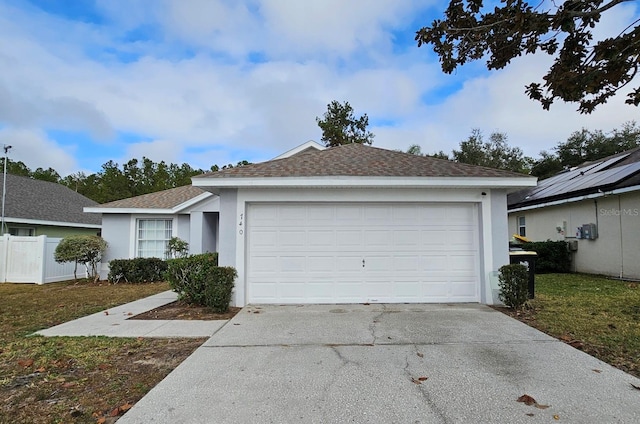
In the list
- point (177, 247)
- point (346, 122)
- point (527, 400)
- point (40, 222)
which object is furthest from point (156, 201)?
point (346, 122)

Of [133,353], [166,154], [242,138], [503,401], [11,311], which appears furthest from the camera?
[166,154]

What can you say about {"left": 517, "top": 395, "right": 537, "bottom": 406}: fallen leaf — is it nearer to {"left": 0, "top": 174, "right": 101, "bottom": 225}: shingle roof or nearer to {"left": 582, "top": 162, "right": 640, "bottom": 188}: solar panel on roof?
{"left": 582, "top": 162, "right": 640, "bottom": 188}: solar panel on roof

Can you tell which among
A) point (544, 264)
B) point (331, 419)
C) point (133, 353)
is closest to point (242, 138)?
point (544, 264)

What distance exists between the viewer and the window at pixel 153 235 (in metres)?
14.1

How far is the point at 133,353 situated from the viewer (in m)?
4.80

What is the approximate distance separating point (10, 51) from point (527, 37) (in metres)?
14.8

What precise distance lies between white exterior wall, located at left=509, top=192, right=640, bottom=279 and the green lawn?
48.1 inches

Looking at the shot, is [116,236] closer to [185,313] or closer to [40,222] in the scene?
[40,222]

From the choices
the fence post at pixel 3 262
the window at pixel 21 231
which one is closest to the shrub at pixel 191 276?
the fence post at pixel 3 262


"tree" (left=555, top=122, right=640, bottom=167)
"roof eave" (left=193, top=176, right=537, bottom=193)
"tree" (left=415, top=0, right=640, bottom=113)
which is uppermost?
"tree" (left=555, top=122, right=640, bottom=167)

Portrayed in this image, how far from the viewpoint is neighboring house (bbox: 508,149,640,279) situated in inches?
425

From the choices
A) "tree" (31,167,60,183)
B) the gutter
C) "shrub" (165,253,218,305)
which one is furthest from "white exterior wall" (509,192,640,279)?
"tree" (31,167,60,183)

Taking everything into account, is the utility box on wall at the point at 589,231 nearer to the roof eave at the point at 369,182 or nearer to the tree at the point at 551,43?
the roof eave at the point at 369,182

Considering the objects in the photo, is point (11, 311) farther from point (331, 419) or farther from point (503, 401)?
point (503, 401)
